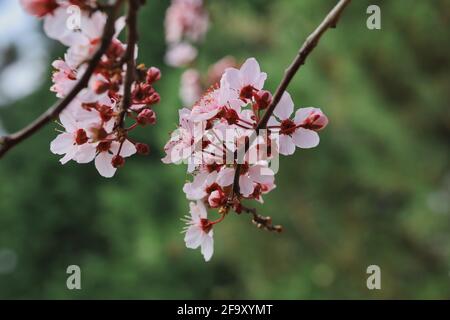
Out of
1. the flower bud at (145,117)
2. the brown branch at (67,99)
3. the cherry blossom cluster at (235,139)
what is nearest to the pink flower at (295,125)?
the cherry blossom cluster at (235,139)

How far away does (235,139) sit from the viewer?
627mm

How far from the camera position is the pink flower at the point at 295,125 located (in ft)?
2.18

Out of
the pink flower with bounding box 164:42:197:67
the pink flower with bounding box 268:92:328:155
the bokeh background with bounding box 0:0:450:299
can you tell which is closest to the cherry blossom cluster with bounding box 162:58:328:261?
the pink flower with bounding box 268:92:328:155

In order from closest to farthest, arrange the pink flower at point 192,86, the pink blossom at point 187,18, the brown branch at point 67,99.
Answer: the brown branch at point 67,99 < the pink blossom at point 187,18 < the pink flower at point 192,86

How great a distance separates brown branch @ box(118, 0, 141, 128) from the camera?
1.45 ft

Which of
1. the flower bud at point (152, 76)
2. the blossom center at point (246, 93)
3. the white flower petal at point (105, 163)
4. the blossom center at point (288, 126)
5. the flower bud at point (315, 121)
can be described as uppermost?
the blossom center at point (246, 93)

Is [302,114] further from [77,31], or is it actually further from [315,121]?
[77,31]

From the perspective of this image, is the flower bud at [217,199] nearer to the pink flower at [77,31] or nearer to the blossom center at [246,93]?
the blossom center at [246,93]

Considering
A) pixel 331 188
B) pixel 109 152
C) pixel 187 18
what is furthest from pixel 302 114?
pixel 331 188

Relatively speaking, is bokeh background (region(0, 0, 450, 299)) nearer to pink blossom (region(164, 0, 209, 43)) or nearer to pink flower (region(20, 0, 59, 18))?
pink blossom (region(164, 0, 209, 43))

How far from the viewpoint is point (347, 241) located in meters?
3.28

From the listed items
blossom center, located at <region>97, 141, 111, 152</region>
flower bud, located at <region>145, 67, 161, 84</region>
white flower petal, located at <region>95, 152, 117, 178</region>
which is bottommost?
white flower petal, located at <region>95, 152, 117, 178</region>

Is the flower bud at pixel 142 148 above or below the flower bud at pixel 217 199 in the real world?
above

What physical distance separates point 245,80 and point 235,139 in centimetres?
8
